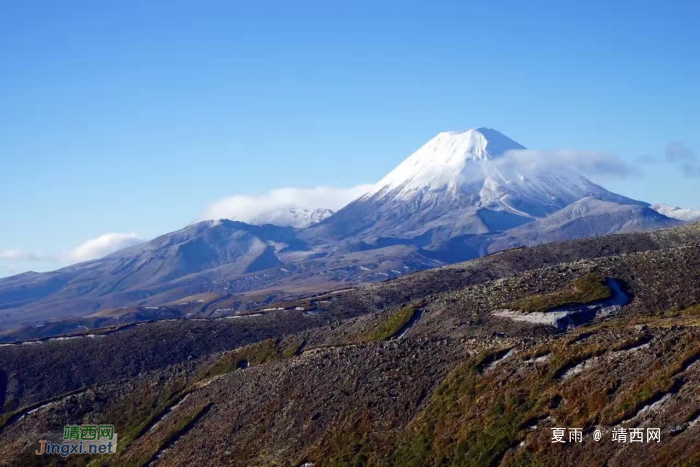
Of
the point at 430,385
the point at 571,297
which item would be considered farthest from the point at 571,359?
the point at 571,297

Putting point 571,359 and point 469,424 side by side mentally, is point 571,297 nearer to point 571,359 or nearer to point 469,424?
point 571,359

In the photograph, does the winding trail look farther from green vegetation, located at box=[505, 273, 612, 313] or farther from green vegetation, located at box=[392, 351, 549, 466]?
green vegetation, located at box=[392, 351, 549, 466]

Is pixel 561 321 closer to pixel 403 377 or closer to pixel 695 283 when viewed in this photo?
pixel 695 283

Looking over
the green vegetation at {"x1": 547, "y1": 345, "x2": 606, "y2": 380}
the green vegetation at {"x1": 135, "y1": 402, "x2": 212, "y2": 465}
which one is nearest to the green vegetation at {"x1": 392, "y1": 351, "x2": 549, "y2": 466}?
the green vegetation at {"x1": 547, "y1": 345, "x2": 606, "y2": 380}

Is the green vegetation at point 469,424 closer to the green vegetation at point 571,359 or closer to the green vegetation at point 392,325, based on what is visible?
the green vegetation at point 571,359

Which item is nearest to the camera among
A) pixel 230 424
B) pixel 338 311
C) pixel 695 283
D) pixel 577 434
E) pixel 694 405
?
pixel 694 405

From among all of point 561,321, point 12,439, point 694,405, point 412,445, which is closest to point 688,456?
point 694,405
